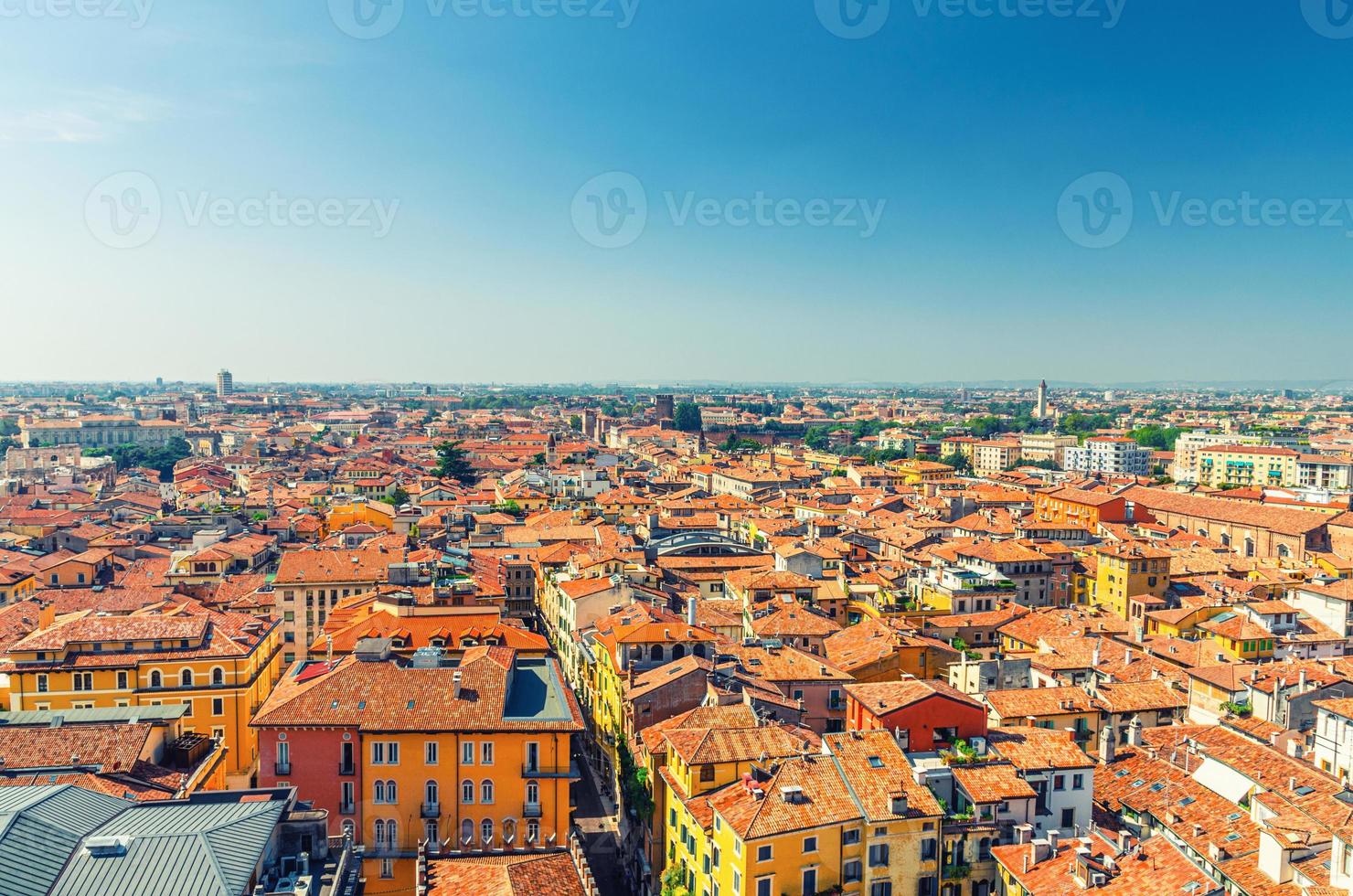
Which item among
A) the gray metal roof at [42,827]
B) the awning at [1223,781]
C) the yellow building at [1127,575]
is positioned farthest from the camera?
the yellow building at [1127,575]

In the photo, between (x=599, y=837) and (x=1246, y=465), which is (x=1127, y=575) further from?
(x=1246, y=465)

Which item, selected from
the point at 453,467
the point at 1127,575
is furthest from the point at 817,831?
the point at 453,467

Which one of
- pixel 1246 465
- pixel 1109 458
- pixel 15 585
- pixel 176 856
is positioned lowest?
pixel 15 585

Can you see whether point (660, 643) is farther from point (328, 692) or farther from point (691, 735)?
point (328, 692)

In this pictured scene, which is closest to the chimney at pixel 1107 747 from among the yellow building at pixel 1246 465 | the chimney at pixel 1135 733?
the chimney at pixel 1135 733

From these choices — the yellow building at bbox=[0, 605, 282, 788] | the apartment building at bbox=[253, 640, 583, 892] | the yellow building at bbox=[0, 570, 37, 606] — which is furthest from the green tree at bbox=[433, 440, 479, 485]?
the apartment building at bbox=[253, 640, 583, 892]

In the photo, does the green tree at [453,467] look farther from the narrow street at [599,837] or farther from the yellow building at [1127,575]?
the narrow street at [599,837]
